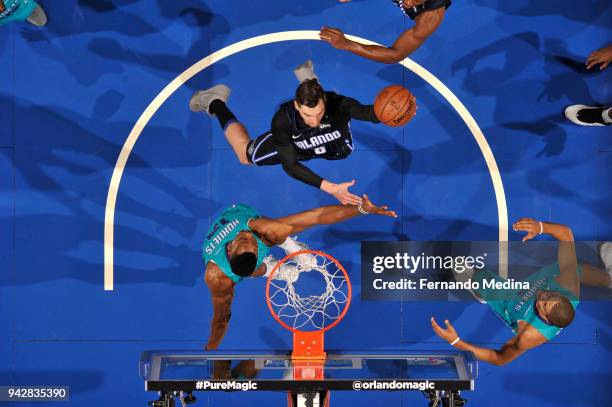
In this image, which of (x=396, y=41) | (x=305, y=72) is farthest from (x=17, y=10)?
(x=396, y=41)

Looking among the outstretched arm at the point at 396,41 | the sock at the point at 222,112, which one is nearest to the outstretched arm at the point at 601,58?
the outstretched arm at the point at 396,41

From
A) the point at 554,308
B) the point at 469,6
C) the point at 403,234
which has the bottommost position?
the point at 554,308

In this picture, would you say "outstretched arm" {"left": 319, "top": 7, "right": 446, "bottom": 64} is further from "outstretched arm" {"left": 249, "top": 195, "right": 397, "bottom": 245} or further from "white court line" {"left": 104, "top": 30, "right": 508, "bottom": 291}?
"outstretched arm" {"left": 249, "top": 195, "right": 397, "bottom": 245}

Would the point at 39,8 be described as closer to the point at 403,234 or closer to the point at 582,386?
the point at 403,234

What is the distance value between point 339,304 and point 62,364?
121 inches

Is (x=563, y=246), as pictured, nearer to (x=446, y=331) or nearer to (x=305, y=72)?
(x=446, y=331)

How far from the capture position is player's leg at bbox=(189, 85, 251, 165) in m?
8.09

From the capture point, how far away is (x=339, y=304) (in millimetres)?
8180

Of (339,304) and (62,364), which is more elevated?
(339,304)

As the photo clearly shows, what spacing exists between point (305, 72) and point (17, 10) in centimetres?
305

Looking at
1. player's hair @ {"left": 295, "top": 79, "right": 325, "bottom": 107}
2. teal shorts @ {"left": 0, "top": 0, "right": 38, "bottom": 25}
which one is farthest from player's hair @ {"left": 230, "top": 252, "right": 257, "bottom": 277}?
teal shorts @ {"left": 0, "top": 0, "right": 38, "bottom": 25}

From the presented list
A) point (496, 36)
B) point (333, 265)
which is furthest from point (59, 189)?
point (496, 36)

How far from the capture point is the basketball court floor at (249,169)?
812cm

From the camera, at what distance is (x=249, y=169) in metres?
8.14
